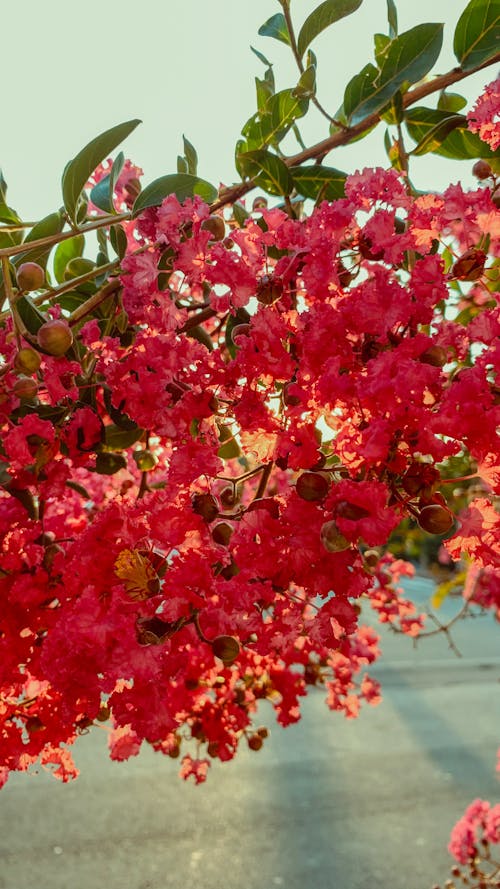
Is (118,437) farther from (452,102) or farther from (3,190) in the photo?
Result: (452,102)

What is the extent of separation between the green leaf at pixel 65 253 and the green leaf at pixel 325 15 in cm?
32

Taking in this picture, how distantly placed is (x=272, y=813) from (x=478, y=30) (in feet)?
11.9

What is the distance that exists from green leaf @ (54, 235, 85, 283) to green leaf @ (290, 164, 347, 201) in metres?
0.26

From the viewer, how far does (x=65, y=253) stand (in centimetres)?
86

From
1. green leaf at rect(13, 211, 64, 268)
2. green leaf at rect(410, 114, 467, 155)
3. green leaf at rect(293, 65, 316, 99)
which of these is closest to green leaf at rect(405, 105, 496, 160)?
green leaf at rect(410, 114, 467, 155)

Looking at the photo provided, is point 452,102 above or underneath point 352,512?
above

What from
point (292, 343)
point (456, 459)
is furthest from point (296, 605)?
point (456, 459)

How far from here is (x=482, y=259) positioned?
552mm

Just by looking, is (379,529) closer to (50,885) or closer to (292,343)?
(292,343)

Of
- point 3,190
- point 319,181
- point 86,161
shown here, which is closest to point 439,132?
point 319,181

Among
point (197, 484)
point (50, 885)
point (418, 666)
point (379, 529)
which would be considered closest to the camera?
point (379, 529)

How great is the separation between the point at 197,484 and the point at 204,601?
93 millimetres

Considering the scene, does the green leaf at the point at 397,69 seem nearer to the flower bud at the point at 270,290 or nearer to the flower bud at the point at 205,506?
the flower bud at the point at 270,290

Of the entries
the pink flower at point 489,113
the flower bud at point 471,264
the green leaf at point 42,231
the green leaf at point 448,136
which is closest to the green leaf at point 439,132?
the green leaf at point 448,136
